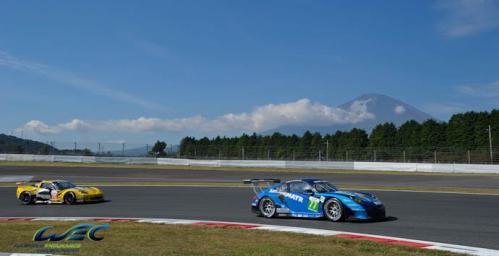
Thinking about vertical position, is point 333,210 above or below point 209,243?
above

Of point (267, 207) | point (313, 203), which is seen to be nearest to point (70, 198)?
point (267, 207)

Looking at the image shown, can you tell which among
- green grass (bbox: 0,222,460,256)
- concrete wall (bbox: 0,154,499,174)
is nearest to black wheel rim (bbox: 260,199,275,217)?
green grass (bbox: 0,222,460,256)

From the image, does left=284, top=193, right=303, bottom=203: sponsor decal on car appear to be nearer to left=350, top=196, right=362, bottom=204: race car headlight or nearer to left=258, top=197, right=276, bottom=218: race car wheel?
left=258, top=197, right=276, bottom=218: race car wheel

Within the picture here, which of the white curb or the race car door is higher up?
the race car door

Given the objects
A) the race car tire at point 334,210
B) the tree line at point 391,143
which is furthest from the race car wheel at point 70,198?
the tree line at point 391,143

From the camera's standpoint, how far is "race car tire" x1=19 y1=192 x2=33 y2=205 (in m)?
19.7

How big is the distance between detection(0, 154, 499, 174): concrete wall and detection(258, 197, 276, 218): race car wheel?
31141 millimetres

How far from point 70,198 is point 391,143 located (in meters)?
59.3

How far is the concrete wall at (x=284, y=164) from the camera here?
136 ft

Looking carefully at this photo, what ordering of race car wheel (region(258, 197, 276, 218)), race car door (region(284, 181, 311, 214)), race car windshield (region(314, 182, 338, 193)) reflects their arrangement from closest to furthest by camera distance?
1. race car windshield (region(314, 182, 338, 193))
2. race car door (region(284, 181, 311, 214))
3. race car wheel (region(258, 197, 276, 218))

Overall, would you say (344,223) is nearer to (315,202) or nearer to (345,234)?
(315,202)

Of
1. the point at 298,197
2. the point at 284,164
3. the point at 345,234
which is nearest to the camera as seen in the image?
the point at 345,234

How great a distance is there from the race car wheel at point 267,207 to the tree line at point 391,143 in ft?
123

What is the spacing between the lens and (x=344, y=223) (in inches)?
499
